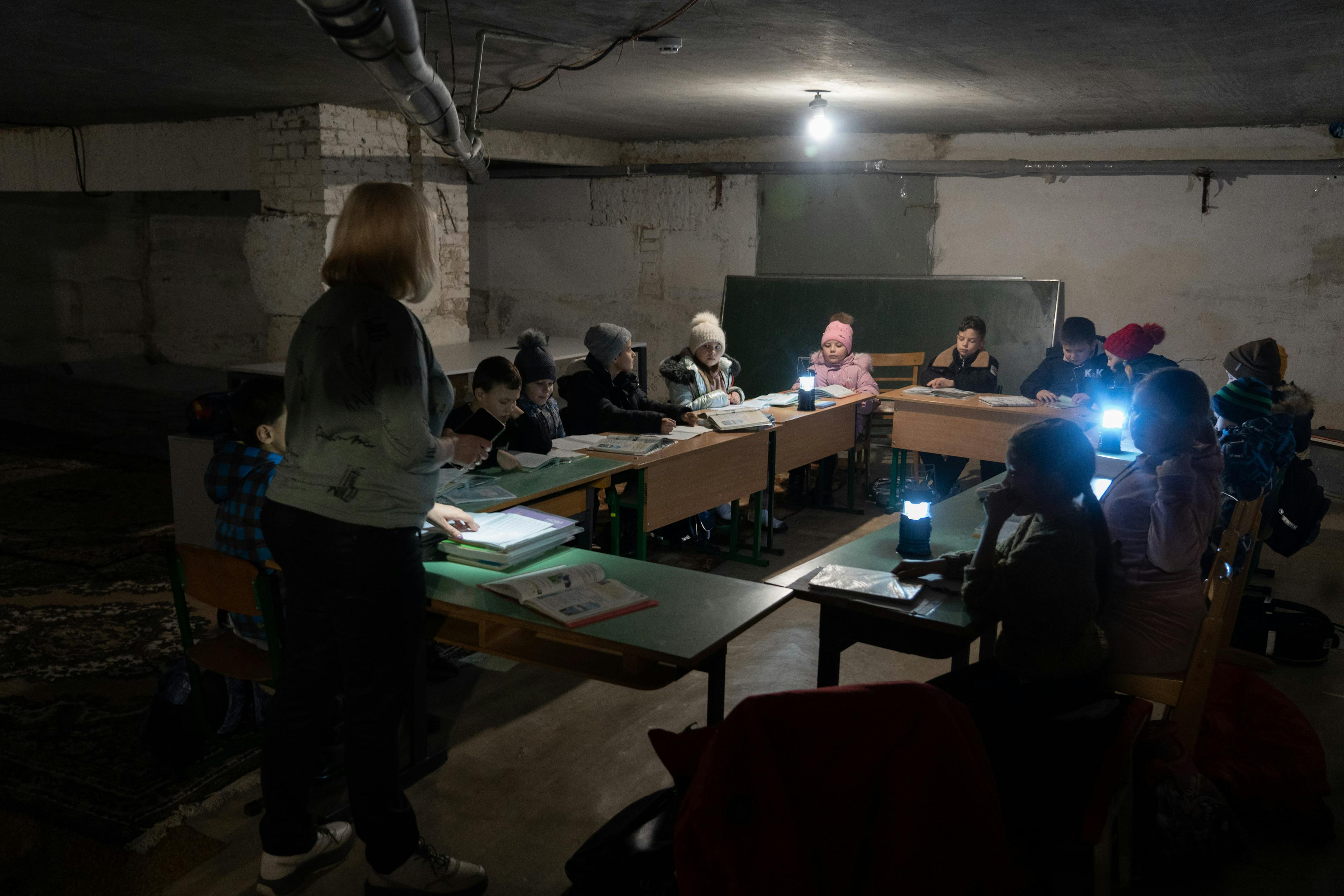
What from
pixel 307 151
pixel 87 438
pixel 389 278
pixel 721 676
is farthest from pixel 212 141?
pixel 721 676

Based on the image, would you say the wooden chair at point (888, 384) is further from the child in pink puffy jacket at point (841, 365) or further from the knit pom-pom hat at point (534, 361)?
the knit pom-pom hat at point (534, 361)

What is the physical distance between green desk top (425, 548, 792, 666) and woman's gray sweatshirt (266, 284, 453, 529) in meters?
0.46

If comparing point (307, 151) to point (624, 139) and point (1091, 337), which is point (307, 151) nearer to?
point (624, 139)

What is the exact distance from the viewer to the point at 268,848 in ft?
7.53

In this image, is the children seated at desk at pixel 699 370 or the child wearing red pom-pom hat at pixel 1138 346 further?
the child wearing red pom-pom hat at pixel 1138 346

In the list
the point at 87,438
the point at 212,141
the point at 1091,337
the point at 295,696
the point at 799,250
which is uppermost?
the point at 212,141

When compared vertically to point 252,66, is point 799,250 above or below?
below

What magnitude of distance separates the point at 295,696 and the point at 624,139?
7.35 m

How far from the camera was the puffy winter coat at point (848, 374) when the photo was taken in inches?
255

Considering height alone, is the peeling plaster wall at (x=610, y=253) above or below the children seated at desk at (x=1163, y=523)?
above

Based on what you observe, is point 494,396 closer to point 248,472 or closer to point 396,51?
point 248,472

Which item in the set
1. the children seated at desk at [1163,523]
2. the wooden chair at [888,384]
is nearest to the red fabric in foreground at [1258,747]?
the children seated at desk at [1163,523]

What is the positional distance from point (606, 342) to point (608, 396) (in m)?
0.27

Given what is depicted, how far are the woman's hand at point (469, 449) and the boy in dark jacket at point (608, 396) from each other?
2.19 metres
